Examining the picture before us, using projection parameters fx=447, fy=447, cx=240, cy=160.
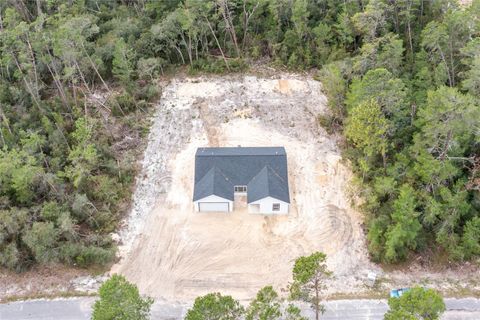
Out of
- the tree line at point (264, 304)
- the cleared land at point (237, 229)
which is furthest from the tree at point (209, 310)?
the cleared land at point (237, 229)

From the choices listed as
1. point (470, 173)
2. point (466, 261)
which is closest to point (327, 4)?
point (470, 173)

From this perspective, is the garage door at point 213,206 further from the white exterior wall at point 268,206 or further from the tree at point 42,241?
the tree at point 42,241

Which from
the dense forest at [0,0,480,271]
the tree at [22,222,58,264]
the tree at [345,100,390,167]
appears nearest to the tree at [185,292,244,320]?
the dense forest at [0,0,480,271]

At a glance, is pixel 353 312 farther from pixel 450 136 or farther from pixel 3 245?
pixel 3 245

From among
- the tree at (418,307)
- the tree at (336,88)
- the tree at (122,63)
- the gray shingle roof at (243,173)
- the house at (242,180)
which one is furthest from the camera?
the tree at (122,63)

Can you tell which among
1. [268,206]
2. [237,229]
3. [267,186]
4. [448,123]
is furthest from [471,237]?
[237,229]

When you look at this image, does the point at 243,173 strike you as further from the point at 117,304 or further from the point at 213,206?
the point at 117,304
